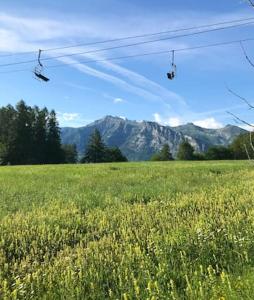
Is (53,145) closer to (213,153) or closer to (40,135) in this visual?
(40,135)

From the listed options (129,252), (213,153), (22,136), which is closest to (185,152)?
(213,153)

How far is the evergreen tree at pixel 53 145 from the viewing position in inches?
4912

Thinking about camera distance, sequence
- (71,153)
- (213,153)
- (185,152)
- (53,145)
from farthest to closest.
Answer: (185,152)
(71,153)
(213,153)
(53,145)

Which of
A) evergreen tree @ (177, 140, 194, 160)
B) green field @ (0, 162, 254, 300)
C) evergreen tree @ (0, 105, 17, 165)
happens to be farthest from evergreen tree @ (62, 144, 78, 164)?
green field @ (0, 162, 254, 300)

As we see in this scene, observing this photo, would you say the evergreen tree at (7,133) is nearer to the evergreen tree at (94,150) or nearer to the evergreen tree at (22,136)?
the evergreen tree at (22,136)

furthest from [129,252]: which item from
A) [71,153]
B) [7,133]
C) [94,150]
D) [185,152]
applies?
[185,152]

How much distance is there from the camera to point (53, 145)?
127 meters

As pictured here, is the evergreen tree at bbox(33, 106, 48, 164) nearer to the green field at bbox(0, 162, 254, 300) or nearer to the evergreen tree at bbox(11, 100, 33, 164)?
the evergreen tree at bbox(11, 100, 33, 164)

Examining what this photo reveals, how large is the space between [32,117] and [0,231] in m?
122

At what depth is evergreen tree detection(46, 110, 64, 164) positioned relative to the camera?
125 metres

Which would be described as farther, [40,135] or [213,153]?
[213,153]

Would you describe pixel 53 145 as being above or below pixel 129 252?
above

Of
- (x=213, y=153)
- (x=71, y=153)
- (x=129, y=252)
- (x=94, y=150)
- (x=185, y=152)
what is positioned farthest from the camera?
(x=185, y=152)

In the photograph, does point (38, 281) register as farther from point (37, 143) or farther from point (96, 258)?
point (37, 143)
